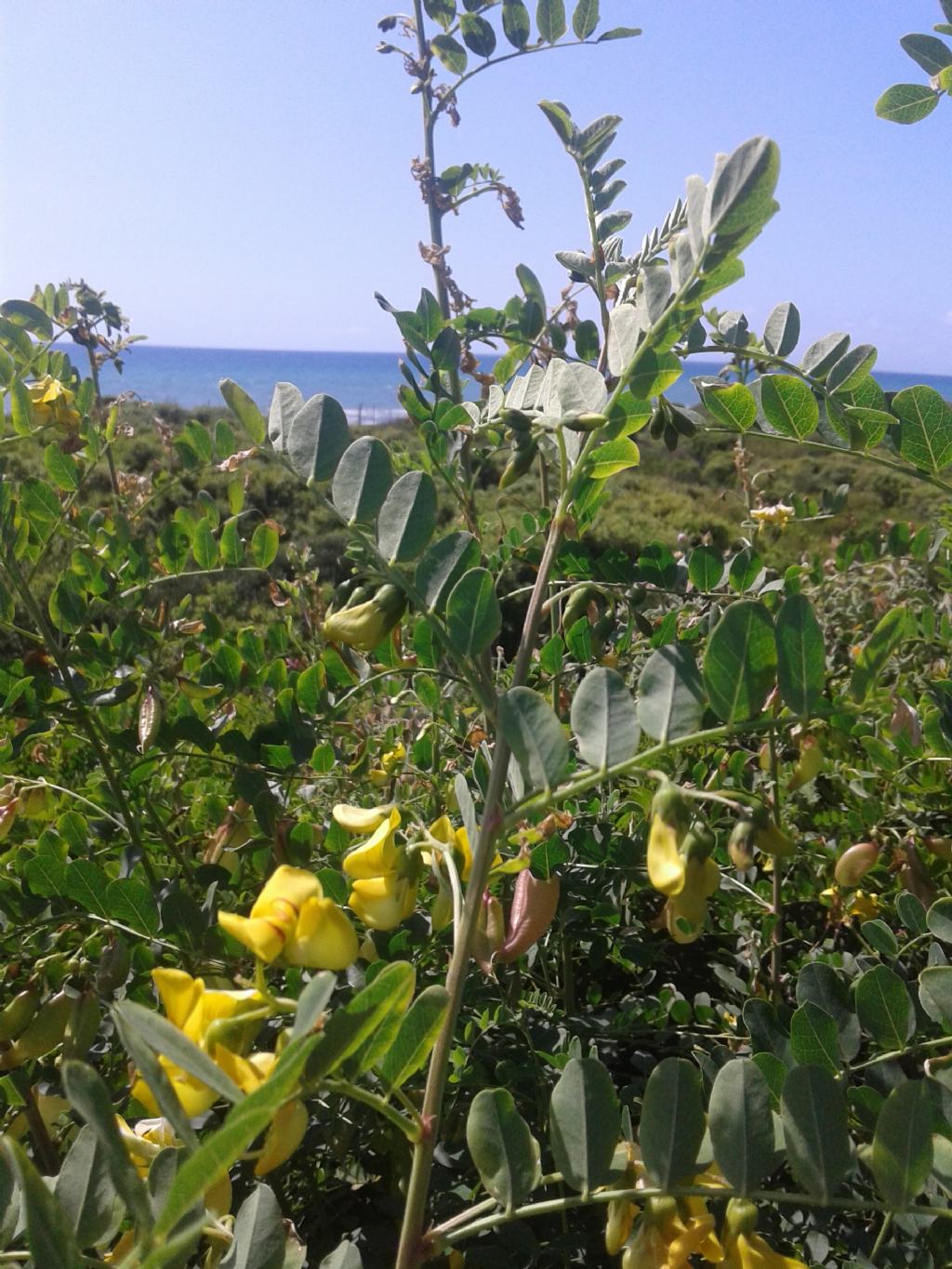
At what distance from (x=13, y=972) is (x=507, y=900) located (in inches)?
18.6

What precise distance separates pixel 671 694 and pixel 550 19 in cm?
103

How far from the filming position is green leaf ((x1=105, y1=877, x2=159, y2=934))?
75cm

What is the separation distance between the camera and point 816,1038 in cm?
59

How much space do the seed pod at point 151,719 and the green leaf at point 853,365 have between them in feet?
2.28

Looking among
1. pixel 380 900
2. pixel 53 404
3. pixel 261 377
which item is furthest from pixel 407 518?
pixel 261 377

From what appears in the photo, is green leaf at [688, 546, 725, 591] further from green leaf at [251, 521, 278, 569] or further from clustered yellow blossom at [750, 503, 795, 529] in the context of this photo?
green leaf at [251, 521, 278, 569]

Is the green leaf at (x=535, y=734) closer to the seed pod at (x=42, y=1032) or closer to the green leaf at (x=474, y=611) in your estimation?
the green leaf at (x=474, y=611)

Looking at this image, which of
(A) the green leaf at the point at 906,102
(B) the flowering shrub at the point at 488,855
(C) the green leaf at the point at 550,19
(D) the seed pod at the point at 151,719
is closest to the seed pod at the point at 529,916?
(B) the flowering shrub at the point at 488,855

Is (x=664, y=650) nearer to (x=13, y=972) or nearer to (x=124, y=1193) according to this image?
(x=124, y=1193)

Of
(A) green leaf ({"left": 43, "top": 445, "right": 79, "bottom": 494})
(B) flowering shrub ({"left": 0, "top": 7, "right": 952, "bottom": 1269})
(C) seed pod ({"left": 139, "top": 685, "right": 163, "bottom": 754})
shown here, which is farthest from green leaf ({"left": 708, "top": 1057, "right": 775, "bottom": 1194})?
(A) green leaf ({"left": 43, "top": 445, "right": 79, "bottom": 494})

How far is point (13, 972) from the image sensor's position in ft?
2.96

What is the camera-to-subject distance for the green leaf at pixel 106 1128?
1.25ft

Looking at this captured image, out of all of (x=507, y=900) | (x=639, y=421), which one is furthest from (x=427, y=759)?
(x=639, y=421)

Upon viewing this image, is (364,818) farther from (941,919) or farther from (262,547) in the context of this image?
(262,547)
